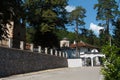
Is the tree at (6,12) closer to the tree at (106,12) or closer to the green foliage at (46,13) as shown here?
the green foliage at (46,13)

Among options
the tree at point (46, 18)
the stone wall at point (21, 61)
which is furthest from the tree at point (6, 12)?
the tree at point (46, 18)

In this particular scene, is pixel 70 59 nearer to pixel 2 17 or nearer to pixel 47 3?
pixel 47 3

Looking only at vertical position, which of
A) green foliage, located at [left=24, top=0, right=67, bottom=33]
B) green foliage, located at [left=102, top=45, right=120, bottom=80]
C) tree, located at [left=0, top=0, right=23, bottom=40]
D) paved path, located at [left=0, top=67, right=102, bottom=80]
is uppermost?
green foliage, located at [left=24, top=0, right=67, bottom=33]

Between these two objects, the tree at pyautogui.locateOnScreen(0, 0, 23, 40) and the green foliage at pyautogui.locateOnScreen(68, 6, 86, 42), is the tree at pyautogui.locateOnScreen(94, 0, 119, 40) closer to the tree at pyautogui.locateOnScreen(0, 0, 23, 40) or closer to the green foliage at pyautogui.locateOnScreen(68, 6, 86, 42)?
the green foliage at pyautogui.locateOnScreen(68, 6, 86, 42)

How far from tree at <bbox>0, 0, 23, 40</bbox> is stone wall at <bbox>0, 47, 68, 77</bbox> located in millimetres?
2669

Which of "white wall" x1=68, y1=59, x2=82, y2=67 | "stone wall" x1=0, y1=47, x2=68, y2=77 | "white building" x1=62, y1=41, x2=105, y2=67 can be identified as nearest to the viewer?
"stone wall" x1=0, y1=47, x2=68, y2=77

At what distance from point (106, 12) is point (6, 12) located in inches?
2136

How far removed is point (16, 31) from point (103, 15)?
93.8 feet

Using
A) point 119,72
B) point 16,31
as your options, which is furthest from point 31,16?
point 119,72

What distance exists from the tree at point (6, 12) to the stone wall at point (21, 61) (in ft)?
8.76

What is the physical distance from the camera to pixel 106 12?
3506 inches

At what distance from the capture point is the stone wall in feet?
109

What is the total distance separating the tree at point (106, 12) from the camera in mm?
87375

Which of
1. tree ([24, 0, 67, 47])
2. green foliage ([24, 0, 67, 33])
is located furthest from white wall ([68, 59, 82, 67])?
green foliage ([24, 0, 67, 33])
